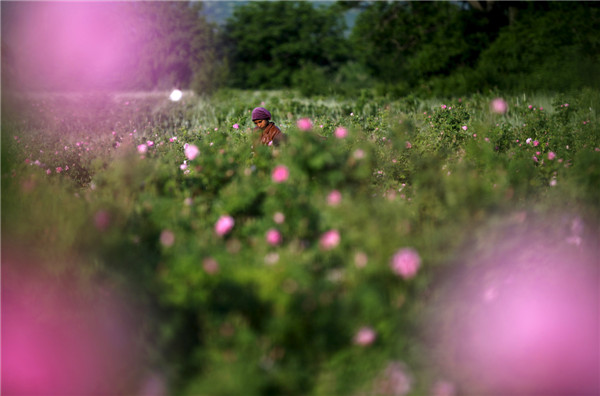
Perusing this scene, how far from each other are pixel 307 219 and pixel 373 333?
35.1 inches

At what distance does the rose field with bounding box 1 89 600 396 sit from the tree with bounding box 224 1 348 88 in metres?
32.5

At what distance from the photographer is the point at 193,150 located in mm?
3441

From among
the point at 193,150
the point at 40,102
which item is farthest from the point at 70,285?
the point at 40,102

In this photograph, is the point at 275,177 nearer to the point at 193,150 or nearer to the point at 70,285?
the point at 193,150

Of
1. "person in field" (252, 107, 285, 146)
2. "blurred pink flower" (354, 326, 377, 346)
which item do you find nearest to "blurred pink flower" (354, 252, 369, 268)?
"blurred pink flower" (354, 326, 377, 346)

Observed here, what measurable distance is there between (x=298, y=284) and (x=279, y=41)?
125 feet

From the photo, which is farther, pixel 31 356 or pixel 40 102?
pixel 40 102

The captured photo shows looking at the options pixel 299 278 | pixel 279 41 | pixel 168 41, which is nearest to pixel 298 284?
pixel 299 278

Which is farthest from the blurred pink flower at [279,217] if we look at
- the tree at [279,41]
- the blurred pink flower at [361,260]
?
the tree at [279,41]

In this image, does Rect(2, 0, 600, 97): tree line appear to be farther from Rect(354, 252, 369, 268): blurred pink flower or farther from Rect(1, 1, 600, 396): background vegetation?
Rect(354, 252, 369, 268): blurred pink flower

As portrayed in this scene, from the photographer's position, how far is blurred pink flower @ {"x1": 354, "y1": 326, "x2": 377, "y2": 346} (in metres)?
2.15

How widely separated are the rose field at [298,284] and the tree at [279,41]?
3246cm

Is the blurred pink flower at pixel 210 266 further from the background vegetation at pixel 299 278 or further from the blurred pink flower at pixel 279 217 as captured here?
the blurred pink flower at pixel 279 217

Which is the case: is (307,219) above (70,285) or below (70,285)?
above
